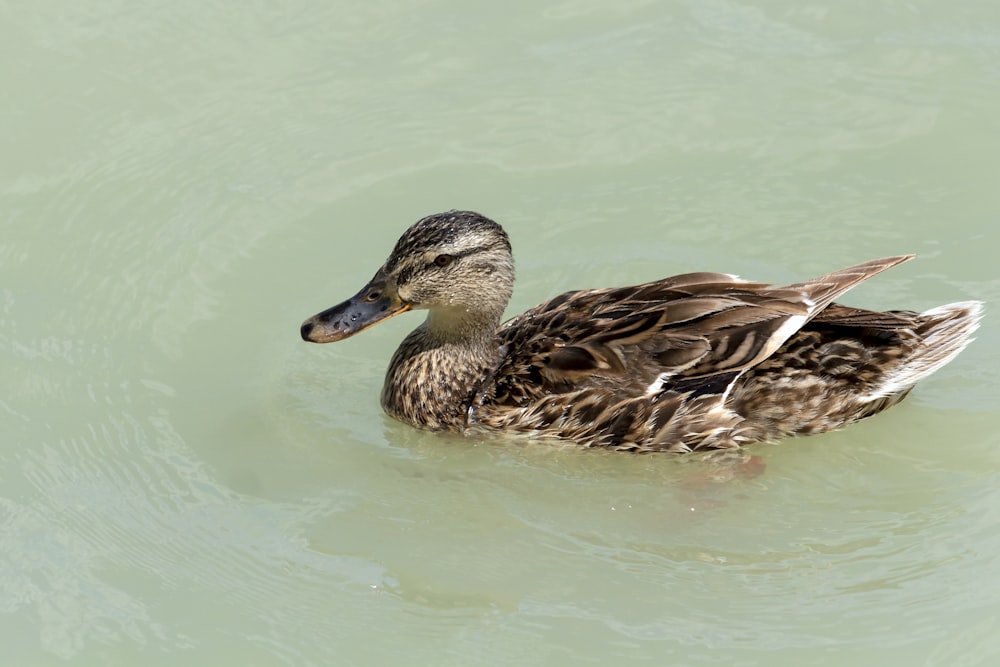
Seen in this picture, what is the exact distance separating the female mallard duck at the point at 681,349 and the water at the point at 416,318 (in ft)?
0.74

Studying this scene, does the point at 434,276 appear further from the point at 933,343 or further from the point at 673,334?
the point at 933,343

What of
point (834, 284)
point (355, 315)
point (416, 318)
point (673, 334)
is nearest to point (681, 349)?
point (673, 334)

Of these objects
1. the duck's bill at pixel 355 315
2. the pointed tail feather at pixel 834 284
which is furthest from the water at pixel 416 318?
the pointed tail feather at pixel 834 284

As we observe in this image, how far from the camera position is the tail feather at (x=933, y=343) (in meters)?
7.43

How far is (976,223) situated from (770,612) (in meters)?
3.68

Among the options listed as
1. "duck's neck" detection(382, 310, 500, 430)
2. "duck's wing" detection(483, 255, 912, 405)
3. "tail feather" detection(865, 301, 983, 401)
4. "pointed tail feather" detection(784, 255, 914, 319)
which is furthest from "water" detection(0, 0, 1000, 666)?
"pointed tail feather" detection(784, 255, 914, 319)

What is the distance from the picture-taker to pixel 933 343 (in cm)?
750

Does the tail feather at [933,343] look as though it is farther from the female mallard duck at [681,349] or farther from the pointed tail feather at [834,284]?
the pointed tail feather at [834,284]

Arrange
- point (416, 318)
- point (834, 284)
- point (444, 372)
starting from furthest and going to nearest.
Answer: point (416, 318), point (444, 372), point (834, 284)

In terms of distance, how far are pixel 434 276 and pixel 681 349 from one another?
4.51ft

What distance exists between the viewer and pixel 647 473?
24.7ft

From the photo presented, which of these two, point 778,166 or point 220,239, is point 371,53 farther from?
point 778,166

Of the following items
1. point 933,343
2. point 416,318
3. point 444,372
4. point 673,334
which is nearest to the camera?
point 673,334

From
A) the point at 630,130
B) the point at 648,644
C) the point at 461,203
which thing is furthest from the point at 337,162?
the point at 648,644
